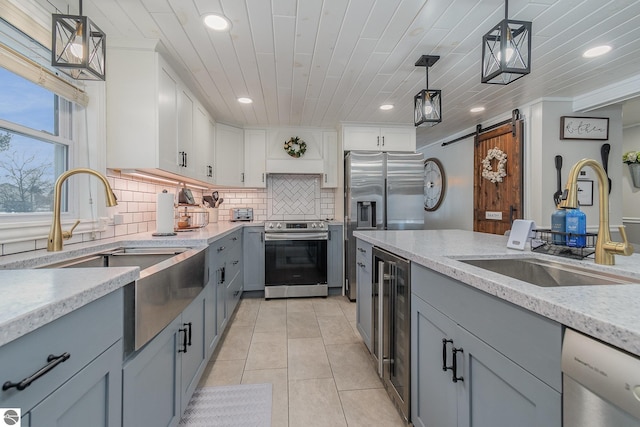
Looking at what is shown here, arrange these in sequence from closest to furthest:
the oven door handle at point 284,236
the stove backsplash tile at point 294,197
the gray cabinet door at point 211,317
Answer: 1. the gray cabinet door at point 211,317
2. the oven door handle at point 284,236
3. the stove backsplash tile at point 294,197

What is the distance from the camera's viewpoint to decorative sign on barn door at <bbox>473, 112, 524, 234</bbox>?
11.3 feet

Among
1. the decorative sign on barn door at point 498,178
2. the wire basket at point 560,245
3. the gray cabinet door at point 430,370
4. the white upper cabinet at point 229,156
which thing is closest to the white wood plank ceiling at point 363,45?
the decorative sign on barn door at point 498,178

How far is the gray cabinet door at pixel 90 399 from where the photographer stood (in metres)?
0.64

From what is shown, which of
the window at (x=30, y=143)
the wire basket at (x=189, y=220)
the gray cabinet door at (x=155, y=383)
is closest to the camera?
the gray cabinet door at (x=155, y=383)

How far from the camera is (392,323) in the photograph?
1.64 m

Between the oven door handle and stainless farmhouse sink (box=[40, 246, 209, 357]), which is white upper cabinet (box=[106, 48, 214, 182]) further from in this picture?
the oven door handle

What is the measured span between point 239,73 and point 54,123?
4.44 feet

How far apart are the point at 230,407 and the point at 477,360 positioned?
141 centimetres

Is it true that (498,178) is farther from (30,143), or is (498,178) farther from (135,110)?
(30,143)

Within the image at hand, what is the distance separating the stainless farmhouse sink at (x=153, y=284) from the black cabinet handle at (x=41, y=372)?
0.30m

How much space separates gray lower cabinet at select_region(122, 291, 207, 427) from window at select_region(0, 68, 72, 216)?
1.01 m

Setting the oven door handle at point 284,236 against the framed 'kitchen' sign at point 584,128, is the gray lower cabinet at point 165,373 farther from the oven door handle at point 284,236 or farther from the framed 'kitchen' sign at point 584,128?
the framed 'kitchen' sign at point 584,128

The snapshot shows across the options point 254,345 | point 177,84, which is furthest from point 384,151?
point 254,345

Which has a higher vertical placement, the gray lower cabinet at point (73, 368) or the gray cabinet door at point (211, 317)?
the gray lower cabinet at point (73, 368)
